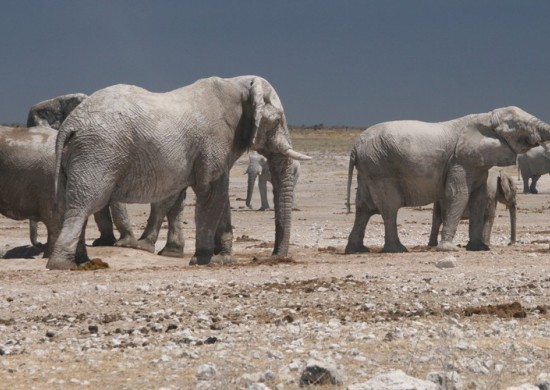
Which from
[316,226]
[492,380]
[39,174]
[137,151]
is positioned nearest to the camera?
[492,380]

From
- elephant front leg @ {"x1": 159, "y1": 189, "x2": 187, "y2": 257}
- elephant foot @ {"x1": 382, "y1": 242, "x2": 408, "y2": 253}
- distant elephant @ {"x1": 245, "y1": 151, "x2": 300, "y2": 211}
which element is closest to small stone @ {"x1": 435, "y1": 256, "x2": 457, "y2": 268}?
elephant foot @ {"x1": 382, "y1": 242, "x2": 408, "y2": 253}

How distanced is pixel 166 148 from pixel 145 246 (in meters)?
3.92

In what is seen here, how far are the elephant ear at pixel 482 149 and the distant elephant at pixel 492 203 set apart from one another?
2.76 ft

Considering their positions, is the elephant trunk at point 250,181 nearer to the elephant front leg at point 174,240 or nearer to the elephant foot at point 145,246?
the elephant foot at point 145,246

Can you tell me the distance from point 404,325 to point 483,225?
997 centimetres

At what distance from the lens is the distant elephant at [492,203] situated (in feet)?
61.2

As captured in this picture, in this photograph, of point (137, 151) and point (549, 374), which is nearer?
point (549, 374)

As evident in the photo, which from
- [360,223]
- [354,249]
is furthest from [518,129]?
[354,249]

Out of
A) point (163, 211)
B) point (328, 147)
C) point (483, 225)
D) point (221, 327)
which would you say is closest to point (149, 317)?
point (221, 327)

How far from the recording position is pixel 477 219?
59.1 ft

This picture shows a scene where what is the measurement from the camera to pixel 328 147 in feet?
233

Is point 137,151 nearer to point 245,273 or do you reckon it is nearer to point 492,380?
point 245,273

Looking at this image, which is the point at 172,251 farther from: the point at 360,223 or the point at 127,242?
the point at 360,223

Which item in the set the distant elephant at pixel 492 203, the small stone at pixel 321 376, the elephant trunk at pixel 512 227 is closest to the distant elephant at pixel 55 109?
the distant elephant at pixel 492 203
